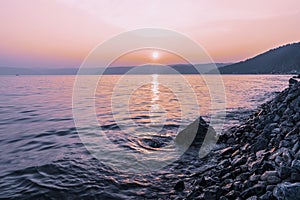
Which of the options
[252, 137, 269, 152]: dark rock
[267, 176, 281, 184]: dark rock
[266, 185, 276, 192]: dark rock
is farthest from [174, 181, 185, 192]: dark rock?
[266, 185, 276, 192]: dark rock

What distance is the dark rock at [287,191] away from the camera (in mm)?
3726

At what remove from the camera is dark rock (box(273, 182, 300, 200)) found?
373cm

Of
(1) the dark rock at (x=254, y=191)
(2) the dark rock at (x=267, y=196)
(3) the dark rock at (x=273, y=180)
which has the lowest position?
(1) the dark rock at (x=254, y=191)

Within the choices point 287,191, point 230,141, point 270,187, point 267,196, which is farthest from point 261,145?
point 287,191

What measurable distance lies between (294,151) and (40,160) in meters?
9.54

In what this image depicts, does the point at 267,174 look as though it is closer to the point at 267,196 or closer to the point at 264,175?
the point at 264,175

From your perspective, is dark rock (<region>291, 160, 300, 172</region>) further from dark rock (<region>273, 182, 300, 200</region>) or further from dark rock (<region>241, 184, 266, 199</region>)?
dark rock (<region>241, 184, 266, 199</region>)

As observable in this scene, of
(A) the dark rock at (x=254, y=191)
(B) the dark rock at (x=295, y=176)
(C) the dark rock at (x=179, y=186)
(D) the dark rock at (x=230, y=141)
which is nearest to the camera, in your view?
(B) the dark rock at (x=295, y=176)

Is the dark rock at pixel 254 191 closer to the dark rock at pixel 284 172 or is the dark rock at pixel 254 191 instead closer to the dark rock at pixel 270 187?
the dark rock at pixel 270 187

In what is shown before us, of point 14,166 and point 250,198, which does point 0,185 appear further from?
point 250,198

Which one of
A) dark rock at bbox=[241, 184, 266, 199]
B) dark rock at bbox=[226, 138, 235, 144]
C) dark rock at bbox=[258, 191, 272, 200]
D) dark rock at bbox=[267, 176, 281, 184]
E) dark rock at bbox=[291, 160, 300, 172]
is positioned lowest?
dark rock at bbox=[226, 138, 235, 144]

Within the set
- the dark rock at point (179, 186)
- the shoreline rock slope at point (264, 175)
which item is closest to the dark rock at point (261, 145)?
the shoreline rock slope at point (264, 175)

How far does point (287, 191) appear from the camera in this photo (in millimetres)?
3855

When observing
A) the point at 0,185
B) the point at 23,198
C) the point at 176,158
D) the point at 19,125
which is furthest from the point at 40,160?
the point at 19,125
